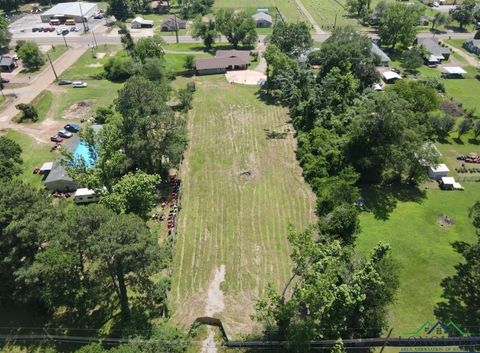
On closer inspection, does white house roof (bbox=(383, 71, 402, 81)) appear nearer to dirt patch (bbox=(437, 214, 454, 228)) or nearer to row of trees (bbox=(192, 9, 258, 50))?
row of trees (bbox=(192, 9, 258, 50))

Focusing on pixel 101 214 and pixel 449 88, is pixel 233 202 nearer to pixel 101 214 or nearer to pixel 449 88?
pixel 101 214

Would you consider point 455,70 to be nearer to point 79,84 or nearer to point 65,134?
point 65,134

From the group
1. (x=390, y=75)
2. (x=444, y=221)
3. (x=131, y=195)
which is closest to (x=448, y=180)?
(x=444, y=221)

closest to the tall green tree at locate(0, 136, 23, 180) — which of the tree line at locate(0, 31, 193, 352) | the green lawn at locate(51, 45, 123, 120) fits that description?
the tree line at locate(0, 31, 193, 352)

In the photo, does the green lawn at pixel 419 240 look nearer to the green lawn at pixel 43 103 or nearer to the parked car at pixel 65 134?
the parked car at pixel 65 134

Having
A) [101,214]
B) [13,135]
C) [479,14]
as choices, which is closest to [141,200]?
[101,214]

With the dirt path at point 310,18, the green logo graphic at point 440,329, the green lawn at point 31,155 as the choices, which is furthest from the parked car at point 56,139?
the dirt path at point 310,18
